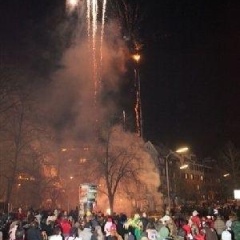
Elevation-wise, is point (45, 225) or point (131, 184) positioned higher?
point (131, 184)

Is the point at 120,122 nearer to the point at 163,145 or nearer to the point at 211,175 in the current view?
the point at 163,145

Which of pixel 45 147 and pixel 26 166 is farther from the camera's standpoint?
pixel 45 147

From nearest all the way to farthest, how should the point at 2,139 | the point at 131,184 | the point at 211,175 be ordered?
the point at 2,139 < the point at 131,184 < the point at 211,175

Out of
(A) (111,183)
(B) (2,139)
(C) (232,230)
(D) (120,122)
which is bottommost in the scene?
(C) (232,230)

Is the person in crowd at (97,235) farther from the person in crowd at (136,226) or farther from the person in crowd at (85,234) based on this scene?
the person in crowd at (136,226)

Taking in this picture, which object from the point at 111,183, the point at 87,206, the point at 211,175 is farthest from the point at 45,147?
the point at 211,175

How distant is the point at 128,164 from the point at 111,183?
3.95 meters

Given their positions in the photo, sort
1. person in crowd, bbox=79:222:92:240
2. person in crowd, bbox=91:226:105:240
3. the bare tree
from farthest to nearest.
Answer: the bare tree < person in crowd, bbox=79:222:92:240 < person in crowd, bbox=91:226:105:240

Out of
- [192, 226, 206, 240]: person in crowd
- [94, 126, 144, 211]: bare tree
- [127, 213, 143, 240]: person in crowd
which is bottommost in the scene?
[192, 226, 206, 240]: person in crowd

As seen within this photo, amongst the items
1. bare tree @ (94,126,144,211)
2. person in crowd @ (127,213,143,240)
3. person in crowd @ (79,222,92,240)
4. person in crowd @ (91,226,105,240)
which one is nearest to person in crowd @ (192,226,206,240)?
person in crowd @ (127,213,143,240)

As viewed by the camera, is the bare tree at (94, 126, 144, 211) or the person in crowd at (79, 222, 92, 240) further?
the bare tree at (94, 126, 144, 211)

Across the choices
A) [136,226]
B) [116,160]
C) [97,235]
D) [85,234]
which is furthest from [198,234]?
[116,160]

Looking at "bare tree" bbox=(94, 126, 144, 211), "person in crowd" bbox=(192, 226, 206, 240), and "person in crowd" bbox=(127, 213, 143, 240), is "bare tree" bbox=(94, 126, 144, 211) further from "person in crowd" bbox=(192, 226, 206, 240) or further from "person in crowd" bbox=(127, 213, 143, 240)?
"person in crowd" bbox=(192, 226, 206, 240)

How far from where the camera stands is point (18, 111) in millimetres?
39969
